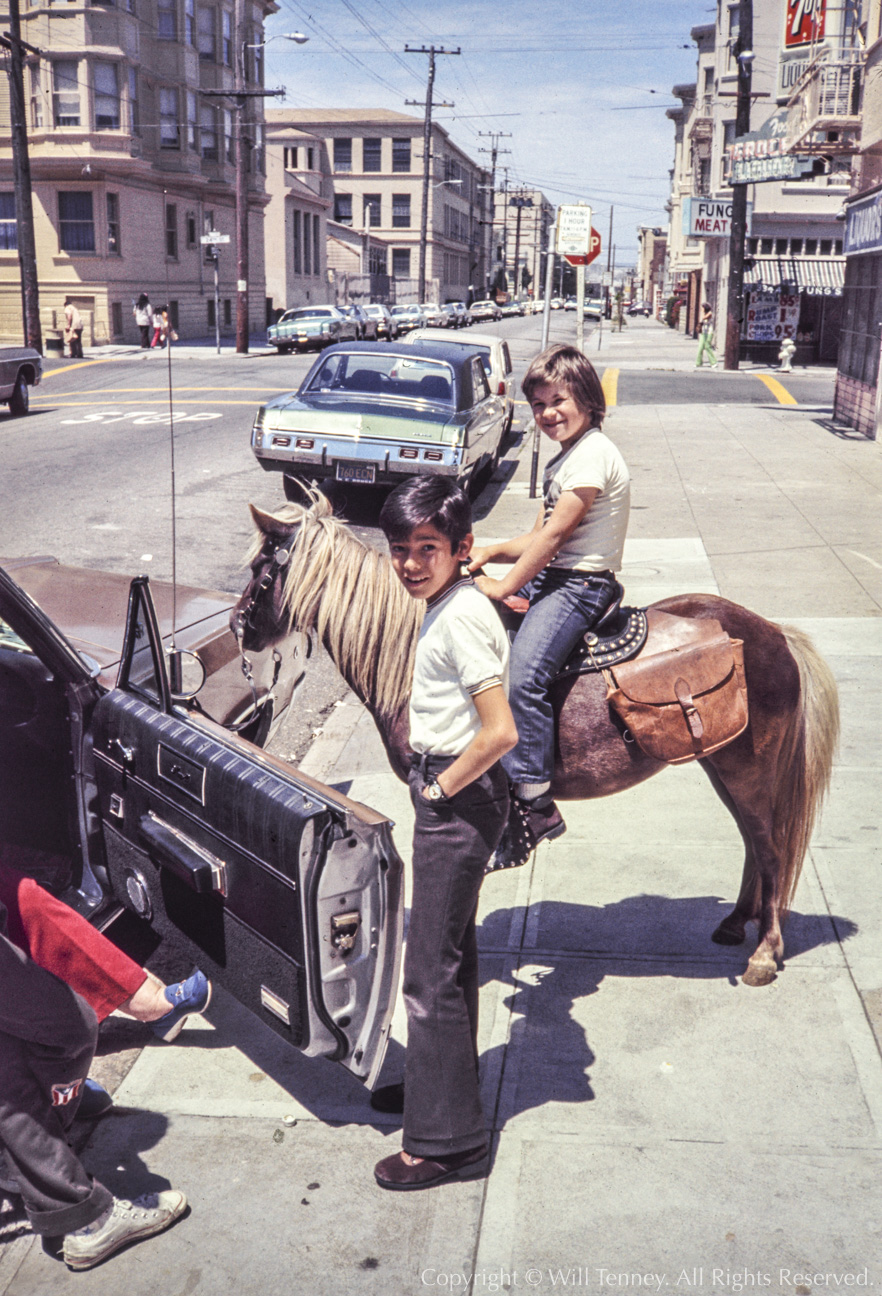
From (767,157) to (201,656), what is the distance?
29.3 m

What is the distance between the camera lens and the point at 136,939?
3.97m

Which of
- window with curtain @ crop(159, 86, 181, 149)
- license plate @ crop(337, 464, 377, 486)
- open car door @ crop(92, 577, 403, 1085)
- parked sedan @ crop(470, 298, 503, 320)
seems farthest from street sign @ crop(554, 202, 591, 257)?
parked sedan @ crop(470, 298, 503, 320)

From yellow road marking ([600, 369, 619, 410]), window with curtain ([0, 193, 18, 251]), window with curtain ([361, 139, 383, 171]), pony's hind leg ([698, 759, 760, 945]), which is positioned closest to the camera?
pony's hind leg ([698, 759, 760, 945])

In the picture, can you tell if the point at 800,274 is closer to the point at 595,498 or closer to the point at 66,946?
the point at 595,498

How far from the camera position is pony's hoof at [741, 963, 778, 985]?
4281 millimetres

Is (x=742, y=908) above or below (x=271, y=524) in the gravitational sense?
below

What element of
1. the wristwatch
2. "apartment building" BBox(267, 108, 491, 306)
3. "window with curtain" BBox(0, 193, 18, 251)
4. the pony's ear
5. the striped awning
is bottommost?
the wristwatch

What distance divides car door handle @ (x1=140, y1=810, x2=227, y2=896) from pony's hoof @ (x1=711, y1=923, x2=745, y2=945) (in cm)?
231

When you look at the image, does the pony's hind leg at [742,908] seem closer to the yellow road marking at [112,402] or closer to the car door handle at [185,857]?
the car door handle at [185,857]

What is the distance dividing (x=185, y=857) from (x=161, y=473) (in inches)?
550

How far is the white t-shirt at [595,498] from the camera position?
3.91 meters

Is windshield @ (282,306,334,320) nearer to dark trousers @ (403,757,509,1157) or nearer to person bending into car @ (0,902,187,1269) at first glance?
dark trousers @ (403,757,509,1157)

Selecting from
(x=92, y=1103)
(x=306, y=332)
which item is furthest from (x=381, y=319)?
(x=92, y=1103)

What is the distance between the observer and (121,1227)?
3020 mm
